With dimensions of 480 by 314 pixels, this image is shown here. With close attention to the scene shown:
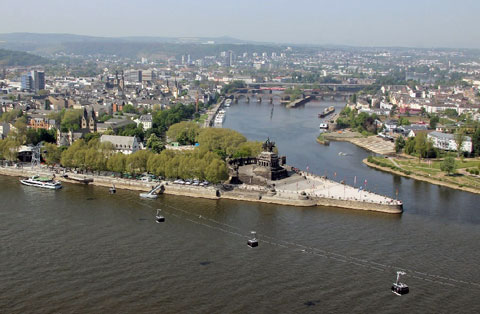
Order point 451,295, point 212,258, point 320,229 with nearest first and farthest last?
point 451,295 < point 212,258 < point 320,229

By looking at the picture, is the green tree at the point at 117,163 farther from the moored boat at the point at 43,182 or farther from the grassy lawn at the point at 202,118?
the grassy lawn at the point at 202,118

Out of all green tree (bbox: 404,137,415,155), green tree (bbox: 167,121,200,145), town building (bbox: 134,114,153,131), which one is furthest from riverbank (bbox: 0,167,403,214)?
town building (bbox: 134,114,153,131)

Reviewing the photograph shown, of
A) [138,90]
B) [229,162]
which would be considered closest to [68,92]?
[138,90]

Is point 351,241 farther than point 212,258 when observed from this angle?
Yes

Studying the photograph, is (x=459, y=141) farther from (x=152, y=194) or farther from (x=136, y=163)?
(x=152, y=194)

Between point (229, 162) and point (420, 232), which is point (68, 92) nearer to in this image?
point (229, 162)

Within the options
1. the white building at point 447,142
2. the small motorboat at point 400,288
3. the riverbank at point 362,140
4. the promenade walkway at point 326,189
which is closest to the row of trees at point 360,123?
the riverbank at point 362,140
